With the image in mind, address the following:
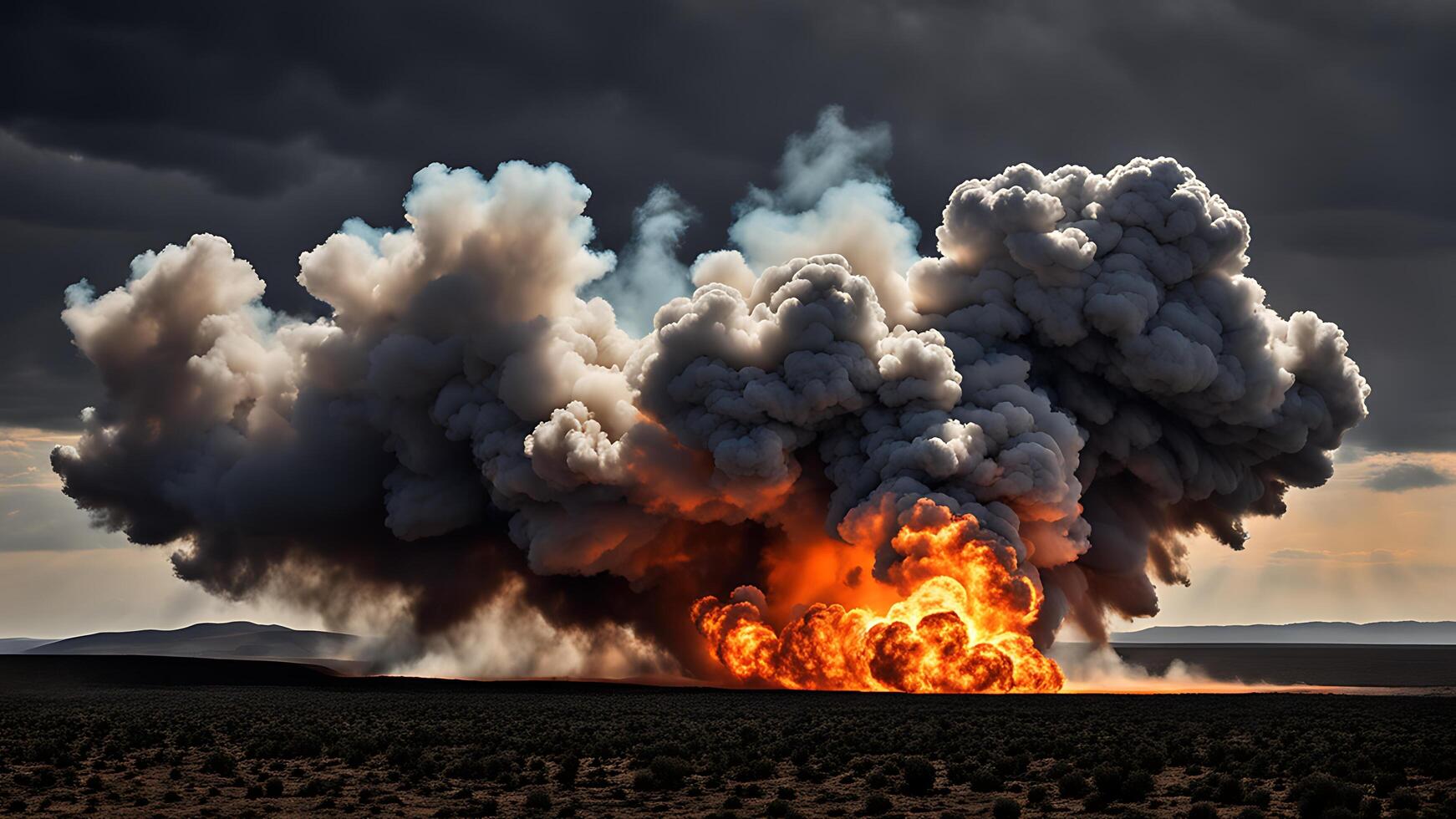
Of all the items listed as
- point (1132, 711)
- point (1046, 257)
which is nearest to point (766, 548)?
point (1046, 257)

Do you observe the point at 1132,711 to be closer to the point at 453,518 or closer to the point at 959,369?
the point at 959,369

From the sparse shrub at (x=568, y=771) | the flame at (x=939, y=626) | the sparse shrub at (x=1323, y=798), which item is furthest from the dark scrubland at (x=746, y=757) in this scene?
the flame at (x=939, y=626)

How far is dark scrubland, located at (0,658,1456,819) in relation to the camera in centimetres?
3981

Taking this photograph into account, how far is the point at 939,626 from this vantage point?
76625mm

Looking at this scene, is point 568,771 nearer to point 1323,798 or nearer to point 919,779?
point 919,779

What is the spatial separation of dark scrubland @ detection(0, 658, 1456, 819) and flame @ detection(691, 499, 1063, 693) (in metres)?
2.59

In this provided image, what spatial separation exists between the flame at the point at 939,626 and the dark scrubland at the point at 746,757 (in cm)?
259

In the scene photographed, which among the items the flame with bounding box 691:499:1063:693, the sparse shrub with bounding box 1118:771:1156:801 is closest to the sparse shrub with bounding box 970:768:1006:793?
the sparse shrub with bounding box 1118:771:1156:801

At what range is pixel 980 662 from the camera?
78.1 meters

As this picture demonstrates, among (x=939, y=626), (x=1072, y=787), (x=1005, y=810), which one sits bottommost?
(x=1005, y=810)

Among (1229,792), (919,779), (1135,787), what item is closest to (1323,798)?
(1229,792)

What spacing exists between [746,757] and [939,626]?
29.4m

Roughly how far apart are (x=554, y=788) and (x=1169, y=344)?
55462 mm

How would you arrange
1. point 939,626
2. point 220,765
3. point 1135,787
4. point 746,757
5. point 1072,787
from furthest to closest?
point 939,626 → point 220,765 → point 746,757 → point 1072,787 → point 1135,787
